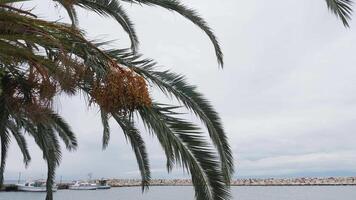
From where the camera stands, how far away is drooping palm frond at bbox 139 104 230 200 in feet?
20.1

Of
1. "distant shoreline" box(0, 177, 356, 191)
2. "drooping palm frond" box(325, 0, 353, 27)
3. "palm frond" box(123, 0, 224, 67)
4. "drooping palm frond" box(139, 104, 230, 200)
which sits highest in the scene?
"distant shoreline" box(0, 177, 356, 191)

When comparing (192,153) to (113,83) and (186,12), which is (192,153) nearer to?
(113,83)

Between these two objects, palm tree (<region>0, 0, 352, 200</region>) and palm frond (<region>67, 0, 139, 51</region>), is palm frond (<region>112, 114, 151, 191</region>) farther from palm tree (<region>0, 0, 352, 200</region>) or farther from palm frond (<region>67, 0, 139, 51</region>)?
palm frond (<region>67, 0, 139, 51</region>)

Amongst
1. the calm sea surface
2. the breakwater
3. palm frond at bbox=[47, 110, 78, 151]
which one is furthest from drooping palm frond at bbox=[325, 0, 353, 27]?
the breakwater

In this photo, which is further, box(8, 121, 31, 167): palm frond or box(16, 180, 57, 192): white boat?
box(16, 180, 57, 192): white boat

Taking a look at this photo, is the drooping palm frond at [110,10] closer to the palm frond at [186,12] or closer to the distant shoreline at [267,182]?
the palm frond at [186,12]

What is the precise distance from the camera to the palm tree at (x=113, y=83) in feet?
18.6

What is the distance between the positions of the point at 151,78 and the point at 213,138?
44.9 inches

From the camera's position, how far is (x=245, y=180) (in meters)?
91.4

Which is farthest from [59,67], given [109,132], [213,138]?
[109,132]

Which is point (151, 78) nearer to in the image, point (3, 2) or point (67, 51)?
point (67, 51)

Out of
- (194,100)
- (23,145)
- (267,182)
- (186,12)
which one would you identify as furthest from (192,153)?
(267,182)

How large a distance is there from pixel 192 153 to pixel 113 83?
1.33 m

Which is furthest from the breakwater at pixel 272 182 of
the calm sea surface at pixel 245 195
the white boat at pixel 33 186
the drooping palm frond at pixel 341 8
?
the drooping palm frond at pixel 341 8
